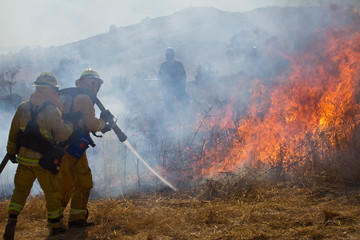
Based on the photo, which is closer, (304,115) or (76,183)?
(76,183)

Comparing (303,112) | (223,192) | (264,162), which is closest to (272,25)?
(303,112)

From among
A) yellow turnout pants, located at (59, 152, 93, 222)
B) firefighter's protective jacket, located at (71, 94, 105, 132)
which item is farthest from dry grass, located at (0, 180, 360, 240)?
firefighter's protective jacket, located at (71, 94, 105, 132)

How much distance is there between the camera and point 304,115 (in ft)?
21.1

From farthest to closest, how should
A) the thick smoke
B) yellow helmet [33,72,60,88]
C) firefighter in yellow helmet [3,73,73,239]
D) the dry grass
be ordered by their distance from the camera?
the thick smoke
yellow helmet [33,72,60,88]
firefighter in yellow helmet [3,73,73,239]
the dry grass

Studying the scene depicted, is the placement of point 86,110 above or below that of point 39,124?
above

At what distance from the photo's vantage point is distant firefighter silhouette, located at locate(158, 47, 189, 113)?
27.2ft

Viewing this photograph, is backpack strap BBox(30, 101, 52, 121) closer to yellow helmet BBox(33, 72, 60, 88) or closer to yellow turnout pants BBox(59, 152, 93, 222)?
yellow helmet BBox(33, 72, 60, 88)

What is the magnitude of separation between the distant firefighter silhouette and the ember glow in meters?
1.38

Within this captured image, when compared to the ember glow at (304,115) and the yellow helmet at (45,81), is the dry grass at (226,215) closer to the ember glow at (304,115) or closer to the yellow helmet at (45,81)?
the ember glow at (304,115)

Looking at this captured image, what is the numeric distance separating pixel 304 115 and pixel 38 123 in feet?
16.5

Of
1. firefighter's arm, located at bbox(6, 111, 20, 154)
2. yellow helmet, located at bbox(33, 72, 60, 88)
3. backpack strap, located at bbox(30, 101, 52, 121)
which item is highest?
yellow helmet, located at bbox(33, 72, 60, 88)

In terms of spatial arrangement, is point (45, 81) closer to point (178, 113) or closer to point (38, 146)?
point (38, 146)

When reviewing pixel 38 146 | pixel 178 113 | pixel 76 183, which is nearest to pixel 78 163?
pixel 76 183

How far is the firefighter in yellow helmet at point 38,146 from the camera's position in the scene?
11.6 feet
